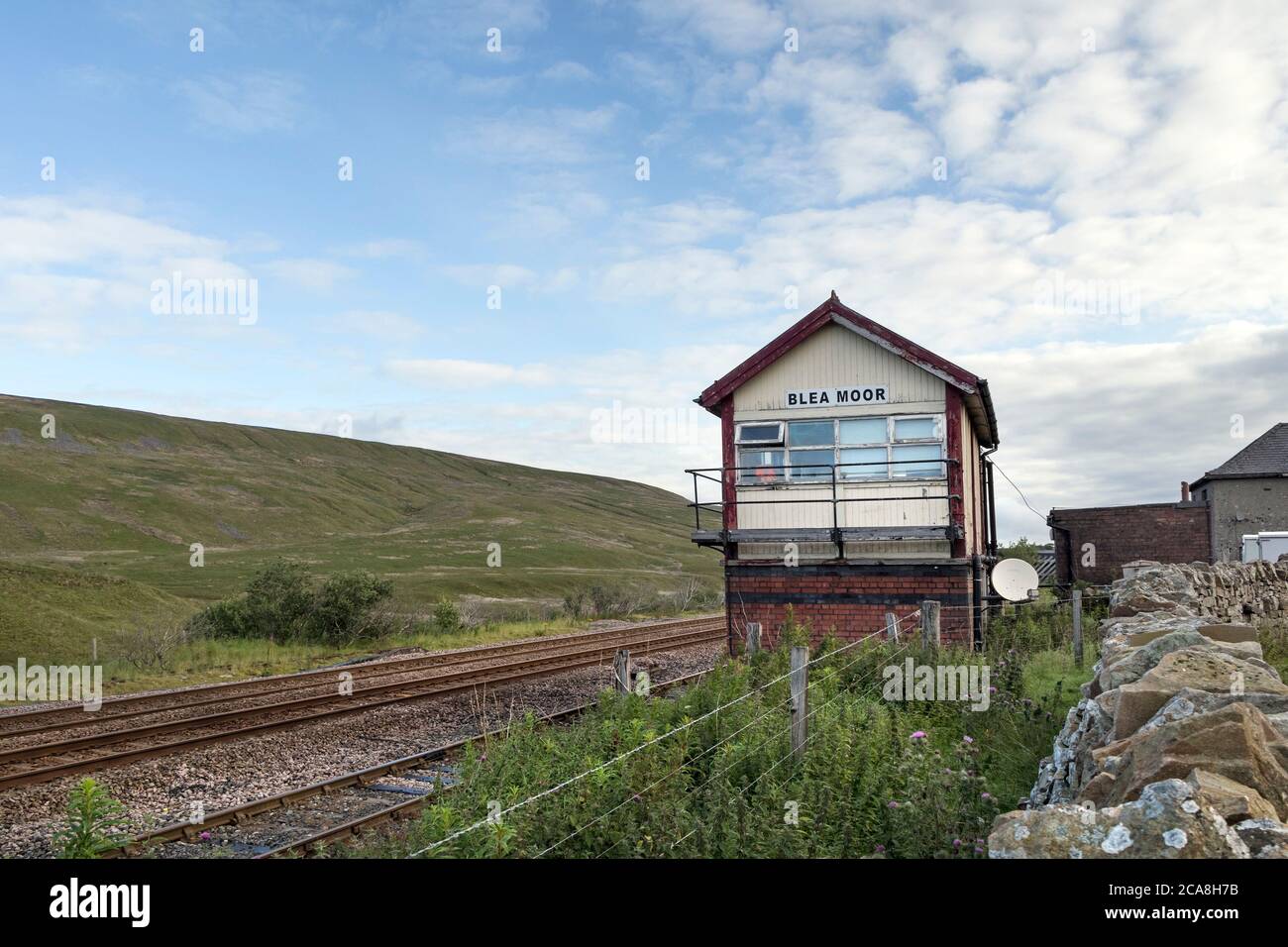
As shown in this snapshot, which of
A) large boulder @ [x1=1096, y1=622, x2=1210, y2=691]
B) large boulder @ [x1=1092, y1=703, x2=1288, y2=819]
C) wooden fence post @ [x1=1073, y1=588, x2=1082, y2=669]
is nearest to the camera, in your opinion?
large boulder @ [x1=1092, y1=703, x2=1288, y2=819]

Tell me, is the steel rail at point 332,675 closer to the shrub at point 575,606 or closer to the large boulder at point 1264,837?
the shrub at point 575,606

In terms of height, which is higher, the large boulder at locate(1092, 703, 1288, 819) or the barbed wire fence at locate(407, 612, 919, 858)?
the large boulder at locate(1092, 703, 1288, 819)

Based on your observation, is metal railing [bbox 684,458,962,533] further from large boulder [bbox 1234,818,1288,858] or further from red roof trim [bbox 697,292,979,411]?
large boulder [bbox 1234,818,1288,858]

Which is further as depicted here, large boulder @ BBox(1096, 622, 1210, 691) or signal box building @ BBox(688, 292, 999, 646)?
signal box building @ BBox(688, 292, 999, 646)

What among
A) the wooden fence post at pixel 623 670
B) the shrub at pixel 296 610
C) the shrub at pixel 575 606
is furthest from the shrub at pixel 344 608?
the wooden fence post at pixel 623 670

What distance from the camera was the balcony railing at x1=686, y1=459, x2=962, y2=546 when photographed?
53.5ft

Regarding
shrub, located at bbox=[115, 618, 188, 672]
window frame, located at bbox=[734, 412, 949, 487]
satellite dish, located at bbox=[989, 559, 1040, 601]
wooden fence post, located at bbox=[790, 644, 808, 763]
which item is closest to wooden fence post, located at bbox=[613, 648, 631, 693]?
wooden fence post, located at bbox=[790, 644, 808, 763]

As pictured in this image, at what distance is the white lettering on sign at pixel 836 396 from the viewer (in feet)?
56.6

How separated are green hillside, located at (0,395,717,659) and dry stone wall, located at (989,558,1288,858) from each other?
28.4 metres

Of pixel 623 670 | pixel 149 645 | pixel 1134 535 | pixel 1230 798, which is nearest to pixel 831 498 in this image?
pixel 623 670

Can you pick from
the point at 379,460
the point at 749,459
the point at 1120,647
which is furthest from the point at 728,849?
the point at 379,460

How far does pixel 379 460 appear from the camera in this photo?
191875 millimetres

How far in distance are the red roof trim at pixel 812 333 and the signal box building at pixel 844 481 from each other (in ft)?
0.07
